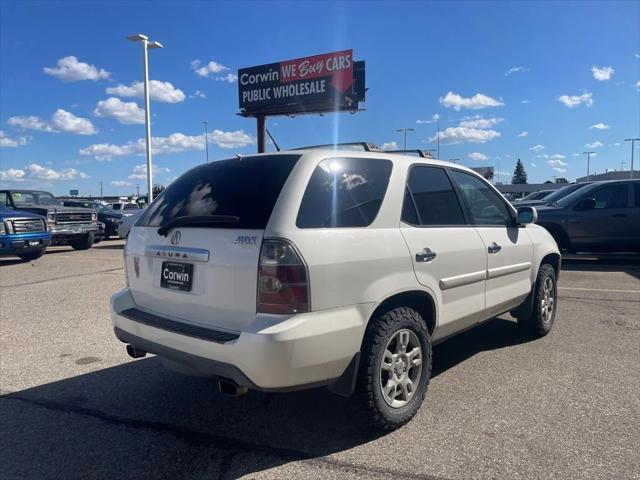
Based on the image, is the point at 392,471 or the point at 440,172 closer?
the point at 392,471

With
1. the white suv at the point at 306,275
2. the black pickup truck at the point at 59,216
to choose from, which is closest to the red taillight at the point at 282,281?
the white suv at the point at 306,275

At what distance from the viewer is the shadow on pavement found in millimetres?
2836

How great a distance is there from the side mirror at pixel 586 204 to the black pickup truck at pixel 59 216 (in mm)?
13772

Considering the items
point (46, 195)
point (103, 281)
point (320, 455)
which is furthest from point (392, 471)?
point (46, 195)

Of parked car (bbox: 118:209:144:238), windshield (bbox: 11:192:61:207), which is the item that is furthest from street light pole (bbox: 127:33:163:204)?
parked car (bbox: 118:209:144:238)

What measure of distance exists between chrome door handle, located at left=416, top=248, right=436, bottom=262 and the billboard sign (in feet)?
79.3

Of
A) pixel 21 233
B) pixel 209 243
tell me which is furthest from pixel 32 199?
pixel 209 243

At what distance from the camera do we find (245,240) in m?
2.76

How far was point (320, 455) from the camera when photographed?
2.94 meters

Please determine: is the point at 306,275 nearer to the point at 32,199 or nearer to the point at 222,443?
the point at 222,443

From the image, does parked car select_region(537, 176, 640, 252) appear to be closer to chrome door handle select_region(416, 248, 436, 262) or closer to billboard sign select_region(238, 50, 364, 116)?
chrome door handle select_region(416, 248, 436, 262)

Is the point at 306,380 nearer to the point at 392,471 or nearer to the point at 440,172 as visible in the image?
the point at 392,471

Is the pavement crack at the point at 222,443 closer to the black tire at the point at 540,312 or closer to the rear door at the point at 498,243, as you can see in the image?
the rear door at the point at 498,243

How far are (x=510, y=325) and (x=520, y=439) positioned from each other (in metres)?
2.98
